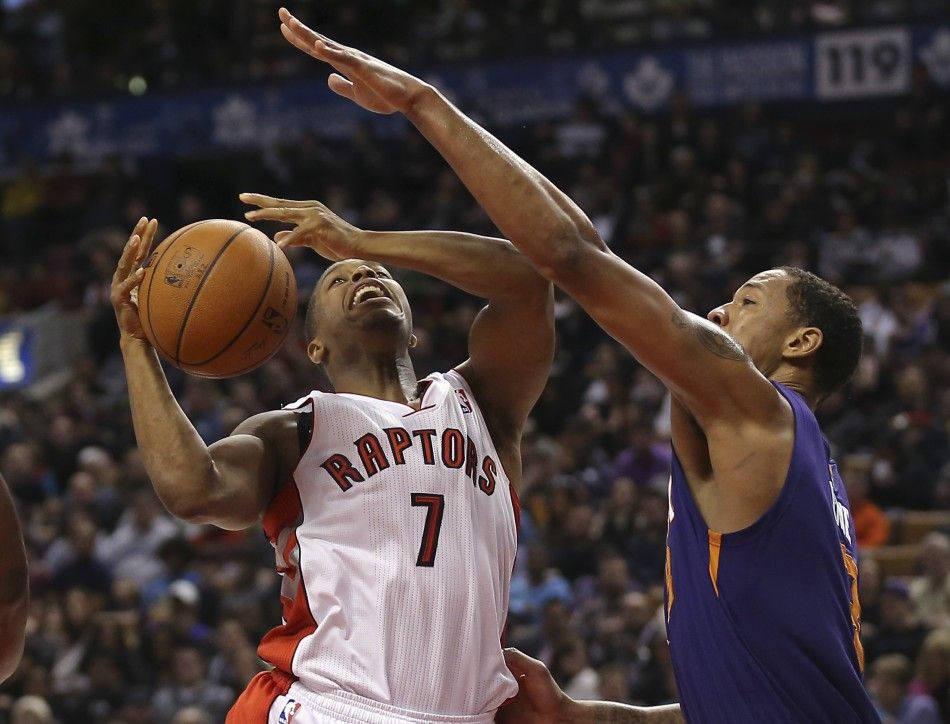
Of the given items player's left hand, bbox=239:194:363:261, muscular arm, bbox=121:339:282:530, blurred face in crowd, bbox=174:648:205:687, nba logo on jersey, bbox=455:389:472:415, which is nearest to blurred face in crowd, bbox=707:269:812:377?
nba logo on jersey, bbox=455:389:472:415

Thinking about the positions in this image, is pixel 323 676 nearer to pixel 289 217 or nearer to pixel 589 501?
pixel 289 217

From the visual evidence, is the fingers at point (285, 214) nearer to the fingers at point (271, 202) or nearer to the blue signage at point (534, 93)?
the fingers at point (271, 202)


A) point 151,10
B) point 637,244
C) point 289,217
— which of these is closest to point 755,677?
point 289,217

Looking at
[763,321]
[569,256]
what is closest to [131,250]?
[569,256]

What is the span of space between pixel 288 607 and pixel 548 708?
0.77 meters

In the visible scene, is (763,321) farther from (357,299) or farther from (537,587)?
(537,587)

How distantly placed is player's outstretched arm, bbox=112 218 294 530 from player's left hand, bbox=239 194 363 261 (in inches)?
12.9

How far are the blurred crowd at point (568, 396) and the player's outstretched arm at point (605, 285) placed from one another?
484 cm

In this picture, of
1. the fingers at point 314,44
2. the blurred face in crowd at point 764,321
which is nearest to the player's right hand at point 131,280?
the fingers at point 314,44

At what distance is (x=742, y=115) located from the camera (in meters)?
14.0

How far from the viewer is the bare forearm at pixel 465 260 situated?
3.74 meters

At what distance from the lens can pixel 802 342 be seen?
3469 millimetres

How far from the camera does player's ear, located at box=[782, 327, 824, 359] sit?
3457 millimetres

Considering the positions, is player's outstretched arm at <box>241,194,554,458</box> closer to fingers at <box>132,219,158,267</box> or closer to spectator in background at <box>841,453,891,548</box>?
fingers at <box>132,219,158,267</box>
